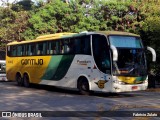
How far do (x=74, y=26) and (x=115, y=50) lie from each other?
16069mm

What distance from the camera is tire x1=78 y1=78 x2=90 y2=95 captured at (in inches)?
717

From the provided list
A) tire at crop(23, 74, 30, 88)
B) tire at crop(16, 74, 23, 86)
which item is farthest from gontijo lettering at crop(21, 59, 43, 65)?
tire at crop(16, 74, 23, 86)

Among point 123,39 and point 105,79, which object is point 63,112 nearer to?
point 105,79

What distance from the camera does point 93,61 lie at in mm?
17609

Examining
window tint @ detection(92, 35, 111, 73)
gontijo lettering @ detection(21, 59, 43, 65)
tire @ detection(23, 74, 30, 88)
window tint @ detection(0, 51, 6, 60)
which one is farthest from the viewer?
window tint @ detection(0, 51, 6, 60)

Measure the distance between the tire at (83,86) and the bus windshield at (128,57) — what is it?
86.2 inches

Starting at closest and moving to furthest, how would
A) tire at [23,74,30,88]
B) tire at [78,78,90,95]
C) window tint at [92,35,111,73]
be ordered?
window tint at [92,35,111,73]
tire at [78,78,90,95]
tire at [23,74,30,88]

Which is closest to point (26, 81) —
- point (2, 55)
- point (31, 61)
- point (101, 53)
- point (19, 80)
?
point (19, 80)

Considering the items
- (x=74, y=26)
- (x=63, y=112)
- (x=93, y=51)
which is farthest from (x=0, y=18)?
(x=63, y=112)

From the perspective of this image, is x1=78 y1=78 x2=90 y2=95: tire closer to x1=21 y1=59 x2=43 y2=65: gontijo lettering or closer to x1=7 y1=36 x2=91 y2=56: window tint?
x1=7 y1=36 x2=91 y2=56: window tint

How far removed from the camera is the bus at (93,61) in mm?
16750

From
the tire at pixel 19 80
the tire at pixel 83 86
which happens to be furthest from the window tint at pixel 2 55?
the tire at pixel 83 86

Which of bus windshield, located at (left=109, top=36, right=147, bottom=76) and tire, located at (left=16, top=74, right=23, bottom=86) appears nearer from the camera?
bus windshield, located at (left=109, top=36, right=147, bottom=76)

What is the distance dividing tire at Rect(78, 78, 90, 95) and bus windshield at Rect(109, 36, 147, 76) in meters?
2.19
